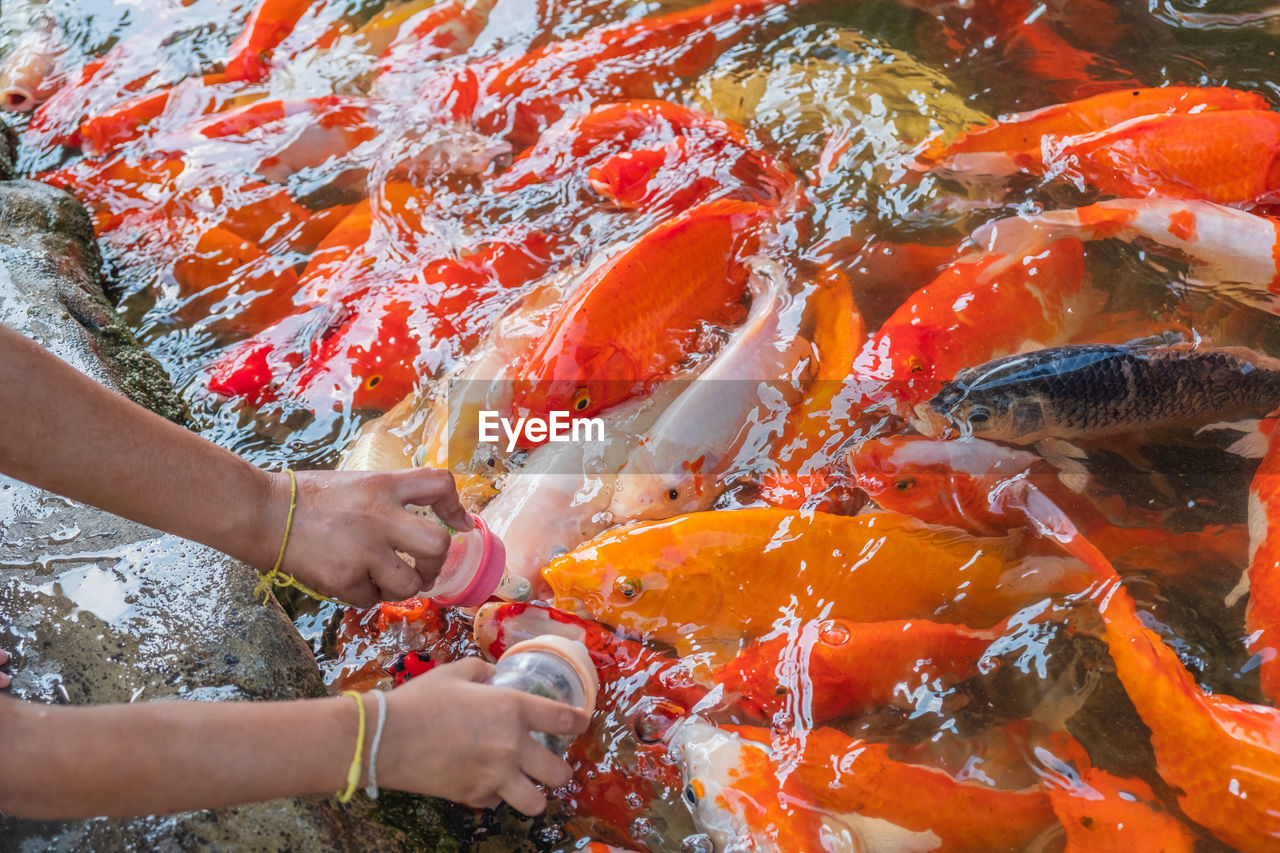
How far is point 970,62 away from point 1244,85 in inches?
44.5

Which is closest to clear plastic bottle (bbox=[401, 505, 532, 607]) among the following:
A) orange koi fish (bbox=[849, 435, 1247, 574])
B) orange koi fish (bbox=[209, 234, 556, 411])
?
orange koi fish (bbox=[849, 435, 1247, 574])

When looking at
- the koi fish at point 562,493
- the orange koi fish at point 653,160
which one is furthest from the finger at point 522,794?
the orange koi fish at point 653,160

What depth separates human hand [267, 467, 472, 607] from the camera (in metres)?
1.97

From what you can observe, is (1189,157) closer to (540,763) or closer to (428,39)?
(540,763)

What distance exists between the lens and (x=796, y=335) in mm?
3191

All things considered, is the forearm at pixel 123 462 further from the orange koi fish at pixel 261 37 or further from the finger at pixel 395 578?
the orange koi fish at pixel 261 37

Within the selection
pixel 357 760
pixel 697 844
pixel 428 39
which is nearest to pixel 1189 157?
pixel 697 844

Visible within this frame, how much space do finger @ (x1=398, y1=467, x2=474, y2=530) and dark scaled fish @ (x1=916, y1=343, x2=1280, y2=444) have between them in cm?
149

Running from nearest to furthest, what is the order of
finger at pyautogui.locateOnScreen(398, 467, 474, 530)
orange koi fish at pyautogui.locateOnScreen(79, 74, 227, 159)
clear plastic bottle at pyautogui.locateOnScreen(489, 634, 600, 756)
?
clear plastic bottle at pyautogui.locateOnScreen(489, 634, 600, 756)
finger at pyautogui.locateOnScreen(398, 467, 474, 530)
orange koi fish at pyautogui.locateOnScreen(79, 74, 227, 159)

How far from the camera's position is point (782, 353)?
3135 millimetres

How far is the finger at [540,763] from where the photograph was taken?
169 cm

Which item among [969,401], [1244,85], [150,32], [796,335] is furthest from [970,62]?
[150,32]

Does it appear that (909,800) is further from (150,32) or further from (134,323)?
(150,32)

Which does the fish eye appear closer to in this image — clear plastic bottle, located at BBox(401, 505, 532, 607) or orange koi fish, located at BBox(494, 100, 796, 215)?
clear plastic bottle, located at BBox(401, 505, 532, 607)
